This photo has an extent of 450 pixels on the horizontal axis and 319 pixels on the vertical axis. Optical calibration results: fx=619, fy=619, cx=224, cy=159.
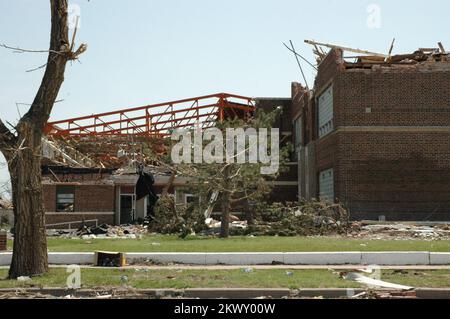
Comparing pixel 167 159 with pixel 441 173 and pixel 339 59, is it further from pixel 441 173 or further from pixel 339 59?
pixel 441 173

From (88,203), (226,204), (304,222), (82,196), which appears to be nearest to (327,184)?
(304,222)

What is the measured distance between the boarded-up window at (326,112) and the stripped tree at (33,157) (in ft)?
63.9

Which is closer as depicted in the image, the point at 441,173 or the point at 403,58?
the point at 441,173

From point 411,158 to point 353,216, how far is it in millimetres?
3837

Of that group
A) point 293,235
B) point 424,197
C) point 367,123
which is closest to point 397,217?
point 424,197

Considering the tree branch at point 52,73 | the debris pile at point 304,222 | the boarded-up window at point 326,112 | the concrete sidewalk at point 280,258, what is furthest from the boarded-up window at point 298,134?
the tree branch at point 52,73

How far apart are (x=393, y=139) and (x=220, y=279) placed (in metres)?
18.5

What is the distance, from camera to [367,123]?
95.5ft

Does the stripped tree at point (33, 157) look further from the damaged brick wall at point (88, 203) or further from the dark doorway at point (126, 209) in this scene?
the dark doorway at point (126, 209)

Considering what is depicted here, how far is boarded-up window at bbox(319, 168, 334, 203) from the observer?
3087 cm

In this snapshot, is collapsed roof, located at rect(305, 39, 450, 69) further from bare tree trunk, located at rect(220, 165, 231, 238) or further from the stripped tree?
the stripped tree

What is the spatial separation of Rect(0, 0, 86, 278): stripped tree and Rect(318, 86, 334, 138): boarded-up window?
63.9 ft

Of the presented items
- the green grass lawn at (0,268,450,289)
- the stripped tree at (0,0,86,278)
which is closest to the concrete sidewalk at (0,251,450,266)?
the green grass lawn at (0,268,450,289)

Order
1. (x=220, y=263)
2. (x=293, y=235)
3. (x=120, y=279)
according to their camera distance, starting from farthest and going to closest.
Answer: (x=293, y=235), (x=220, y=263), (x=120, y=279)
